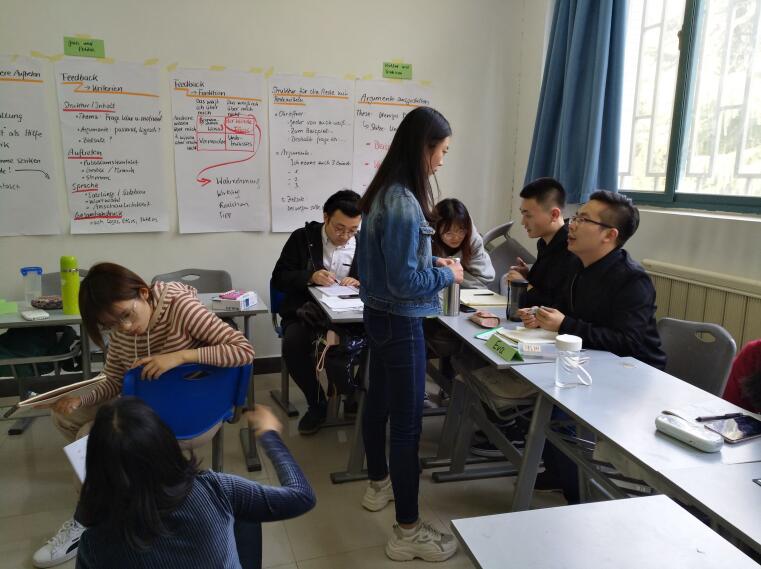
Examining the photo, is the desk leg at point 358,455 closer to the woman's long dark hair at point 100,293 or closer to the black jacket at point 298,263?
the black jacket at point 298,263

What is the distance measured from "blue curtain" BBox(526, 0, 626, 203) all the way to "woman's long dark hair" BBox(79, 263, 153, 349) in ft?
7.96

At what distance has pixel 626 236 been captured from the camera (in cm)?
212

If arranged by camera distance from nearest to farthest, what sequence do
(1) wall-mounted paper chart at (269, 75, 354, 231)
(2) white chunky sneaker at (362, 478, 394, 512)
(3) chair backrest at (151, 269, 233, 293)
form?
(2) white chunky sneaker at (362, 478, 394, 512)
(3) chair backrest at (151, 269, 233, 293)
(1) wall-mounted paper chart at (269, 75, 354, 231)

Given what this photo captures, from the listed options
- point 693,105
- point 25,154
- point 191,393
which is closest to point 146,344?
point 191,393

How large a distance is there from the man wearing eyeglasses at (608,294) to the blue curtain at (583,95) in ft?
3.34

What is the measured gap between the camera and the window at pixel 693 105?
2.52 m

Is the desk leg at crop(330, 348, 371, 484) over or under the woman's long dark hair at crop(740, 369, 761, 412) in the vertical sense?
under

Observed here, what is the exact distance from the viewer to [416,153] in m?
1.71

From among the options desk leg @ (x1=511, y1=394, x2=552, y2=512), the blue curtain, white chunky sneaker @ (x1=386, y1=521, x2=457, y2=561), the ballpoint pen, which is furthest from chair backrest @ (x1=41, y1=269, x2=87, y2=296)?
the ballpoint pen

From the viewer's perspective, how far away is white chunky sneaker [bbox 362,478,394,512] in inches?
87.4

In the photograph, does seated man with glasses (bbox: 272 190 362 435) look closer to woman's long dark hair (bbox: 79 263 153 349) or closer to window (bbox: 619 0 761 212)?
woman's long dark hair (bbox: 79 263 153 349)

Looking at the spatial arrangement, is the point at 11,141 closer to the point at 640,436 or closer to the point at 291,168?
the point at 291,168

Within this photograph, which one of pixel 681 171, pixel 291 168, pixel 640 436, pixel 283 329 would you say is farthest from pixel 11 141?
pixel 681 171

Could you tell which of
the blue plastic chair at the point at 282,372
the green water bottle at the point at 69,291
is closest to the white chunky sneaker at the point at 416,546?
the blue plastic chair at the point at 282,372
